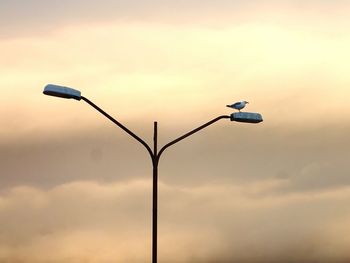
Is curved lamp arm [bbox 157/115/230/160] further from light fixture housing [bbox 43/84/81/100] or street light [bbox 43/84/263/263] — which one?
light fixture housing [bbox 43/84/81/100]

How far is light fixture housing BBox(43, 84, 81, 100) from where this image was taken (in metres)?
35.2

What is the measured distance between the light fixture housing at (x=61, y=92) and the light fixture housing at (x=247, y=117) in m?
5.48

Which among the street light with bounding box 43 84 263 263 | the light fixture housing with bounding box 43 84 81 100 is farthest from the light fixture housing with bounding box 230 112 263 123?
the light fixture housing with bounding box 43 84 81 100

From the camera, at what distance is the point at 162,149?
36969 mm

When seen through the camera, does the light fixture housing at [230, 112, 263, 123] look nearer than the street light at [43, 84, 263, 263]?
No

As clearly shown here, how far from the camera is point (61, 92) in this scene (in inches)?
1403

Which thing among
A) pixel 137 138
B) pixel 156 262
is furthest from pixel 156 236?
pixel 137 138

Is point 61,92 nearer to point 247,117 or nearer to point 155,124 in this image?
point 155,124

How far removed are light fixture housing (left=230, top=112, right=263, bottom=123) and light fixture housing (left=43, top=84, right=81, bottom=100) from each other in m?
5.48

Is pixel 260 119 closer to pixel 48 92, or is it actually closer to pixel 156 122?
pixel 156 122

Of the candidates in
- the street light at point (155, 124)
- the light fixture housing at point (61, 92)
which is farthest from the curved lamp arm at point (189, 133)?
the light fixture housing at point (61, 92)

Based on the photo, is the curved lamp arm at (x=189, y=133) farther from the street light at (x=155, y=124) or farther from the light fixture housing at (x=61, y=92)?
the light fixture housing at (x=61, y=92)

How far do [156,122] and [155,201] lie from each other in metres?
2.80

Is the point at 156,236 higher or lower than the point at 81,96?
lower
